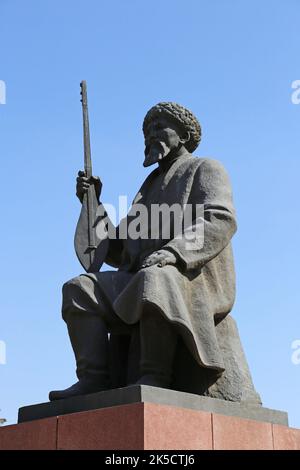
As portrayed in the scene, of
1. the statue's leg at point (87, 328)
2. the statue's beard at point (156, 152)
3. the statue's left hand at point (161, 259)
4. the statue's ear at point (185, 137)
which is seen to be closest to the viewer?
the statue's left hand at point (161, 259)

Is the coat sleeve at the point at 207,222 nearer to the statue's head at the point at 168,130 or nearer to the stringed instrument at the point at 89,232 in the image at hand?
the statue's head at the point at 168,130

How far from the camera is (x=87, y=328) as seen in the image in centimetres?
623

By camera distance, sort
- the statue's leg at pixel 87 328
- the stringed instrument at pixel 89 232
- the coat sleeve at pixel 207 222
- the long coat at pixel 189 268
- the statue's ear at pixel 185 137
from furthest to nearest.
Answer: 1. the statue's ear at pixel 185 137
2. the stringed instrument at pixel 89 232
3. the statue's leg at pixel 87 328
4. the coat sleeve at pixel 207 222
5. the long coat at pixel 189 268

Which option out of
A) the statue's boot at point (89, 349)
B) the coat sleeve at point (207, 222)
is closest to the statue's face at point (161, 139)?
the coat sleeve at point (207, 222)

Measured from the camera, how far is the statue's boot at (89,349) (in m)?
6.12

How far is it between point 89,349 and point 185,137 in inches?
87.7

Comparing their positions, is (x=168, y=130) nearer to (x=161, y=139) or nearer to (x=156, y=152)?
(x=161, y=139)

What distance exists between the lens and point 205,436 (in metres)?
5.36

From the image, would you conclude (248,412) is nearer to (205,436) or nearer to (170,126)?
(205,436)

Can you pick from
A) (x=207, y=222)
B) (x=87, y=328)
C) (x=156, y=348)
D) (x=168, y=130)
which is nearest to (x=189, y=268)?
(x=207, y=222)

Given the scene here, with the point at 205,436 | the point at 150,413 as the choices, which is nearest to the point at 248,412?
the point at 205,436

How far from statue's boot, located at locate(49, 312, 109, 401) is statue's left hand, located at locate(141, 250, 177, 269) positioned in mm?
696

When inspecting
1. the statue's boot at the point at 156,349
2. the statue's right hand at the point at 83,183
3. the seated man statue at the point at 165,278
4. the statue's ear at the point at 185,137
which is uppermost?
the statue's ear at the point at 185,137

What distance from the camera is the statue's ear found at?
7188mm
